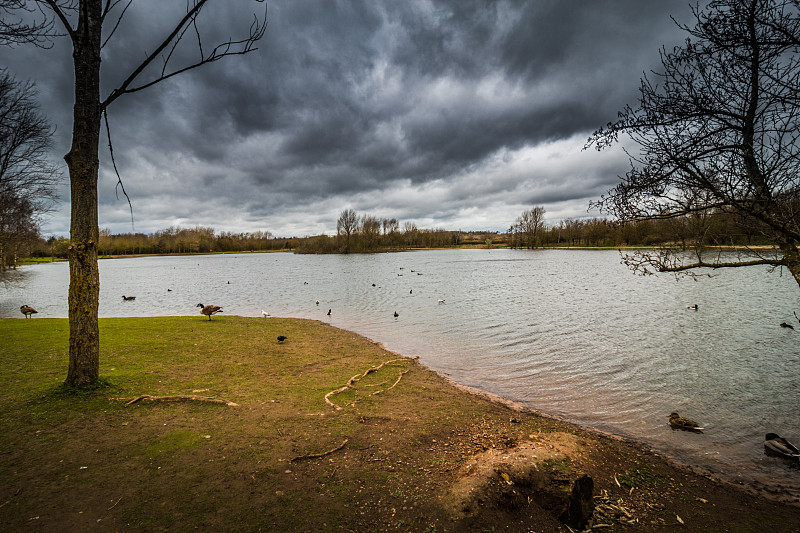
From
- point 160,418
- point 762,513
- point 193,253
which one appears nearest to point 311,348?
point 160,418

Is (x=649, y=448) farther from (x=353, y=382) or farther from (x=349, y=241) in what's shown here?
(x=349, y=241)

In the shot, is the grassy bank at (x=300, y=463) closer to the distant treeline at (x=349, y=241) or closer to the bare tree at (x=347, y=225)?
the distant treeline at (x=349, y=241)

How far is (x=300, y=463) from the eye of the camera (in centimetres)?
505

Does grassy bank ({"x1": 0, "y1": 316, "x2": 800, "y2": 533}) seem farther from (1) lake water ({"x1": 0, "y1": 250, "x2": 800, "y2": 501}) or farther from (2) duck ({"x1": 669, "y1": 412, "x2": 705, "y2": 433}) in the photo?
(2) duck ({"x1": 669, "y1": 412, "x2": 705, "y2": 433})

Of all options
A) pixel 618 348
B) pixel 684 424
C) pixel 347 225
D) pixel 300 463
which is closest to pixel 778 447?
pixel 684 424

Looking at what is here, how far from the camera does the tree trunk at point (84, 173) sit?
239 inches

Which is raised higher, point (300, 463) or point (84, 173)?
point (84, 173)

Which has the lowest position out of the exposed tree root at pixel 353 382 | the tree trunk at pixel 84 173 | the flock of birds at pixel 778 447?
the flock of birds at pixel 778 447

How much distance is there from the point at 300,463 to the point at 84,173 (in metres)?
6.43

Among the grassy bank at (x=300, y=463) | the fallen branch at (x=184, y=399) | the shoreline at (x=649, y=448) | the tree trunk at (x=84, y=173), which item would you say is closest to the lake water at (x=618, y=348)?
the shoreline at (x=649, y=448)

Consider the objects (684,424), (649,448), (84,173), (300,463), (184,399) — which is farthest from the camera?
(684,424)

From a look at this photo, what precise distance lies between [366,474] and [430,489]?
956mm

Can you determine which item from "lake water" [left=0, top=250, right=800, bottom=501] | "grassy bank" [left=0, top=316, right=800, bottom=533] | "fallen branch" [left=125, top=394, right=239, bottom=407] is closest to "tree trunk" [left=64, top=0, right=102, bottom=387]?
"fallen branch" [left=125, top=394, right=239, bottom=407]

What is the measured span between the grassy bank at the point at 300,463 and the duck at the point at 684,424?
184cm
